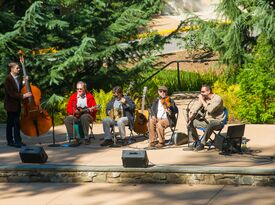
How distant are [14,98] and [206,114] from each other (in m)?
3.65

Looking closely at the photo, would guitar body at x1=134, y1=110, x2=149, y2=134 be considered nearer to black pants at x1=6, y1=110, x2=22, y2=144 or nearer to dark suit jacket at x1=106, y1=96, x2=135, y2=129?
dark suit jacket at x1=106, y1=96, x2=135, y2=129

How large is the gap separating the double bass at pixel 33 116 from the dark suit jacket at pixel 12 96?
0.41ft

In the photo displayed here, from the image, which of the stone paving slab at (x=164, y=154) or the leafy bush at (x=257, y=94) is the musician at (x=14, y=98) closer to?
the stone paving slab at (x=164, y=154)

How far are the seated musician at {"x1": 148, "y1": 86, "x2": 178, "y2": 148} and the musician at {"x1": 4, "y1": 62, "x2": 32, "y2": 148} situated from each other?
7.68ft

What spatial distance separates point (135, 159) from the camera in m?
12.5

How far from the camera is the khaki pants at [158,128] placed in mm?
14719

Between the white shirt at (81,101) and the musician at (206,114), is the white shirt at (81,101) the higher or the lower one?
the higher one

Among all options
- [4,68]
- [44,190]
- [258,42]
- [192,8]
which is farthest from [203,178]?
[192,8]

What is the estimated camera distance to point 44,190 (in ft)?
41.3

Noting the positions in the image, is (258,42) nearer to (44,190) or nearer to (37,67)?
(37,67)

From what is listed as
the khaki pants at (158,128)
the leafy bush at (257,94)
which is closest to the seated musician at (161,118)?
the khaki pants at (158,128)

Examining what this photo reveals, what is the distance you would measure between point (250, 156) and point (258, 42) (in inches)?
350

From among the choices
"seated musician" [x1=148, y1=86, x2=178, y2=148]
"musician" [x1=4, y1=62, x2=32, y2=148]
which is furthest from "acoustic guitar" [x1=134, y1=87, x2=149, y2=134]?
"musician" [x1=4, y1=62, x2=32, y2=148]

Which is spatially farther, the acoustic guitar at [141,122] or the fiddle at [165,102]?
the acoustic guitar at [141,122]
